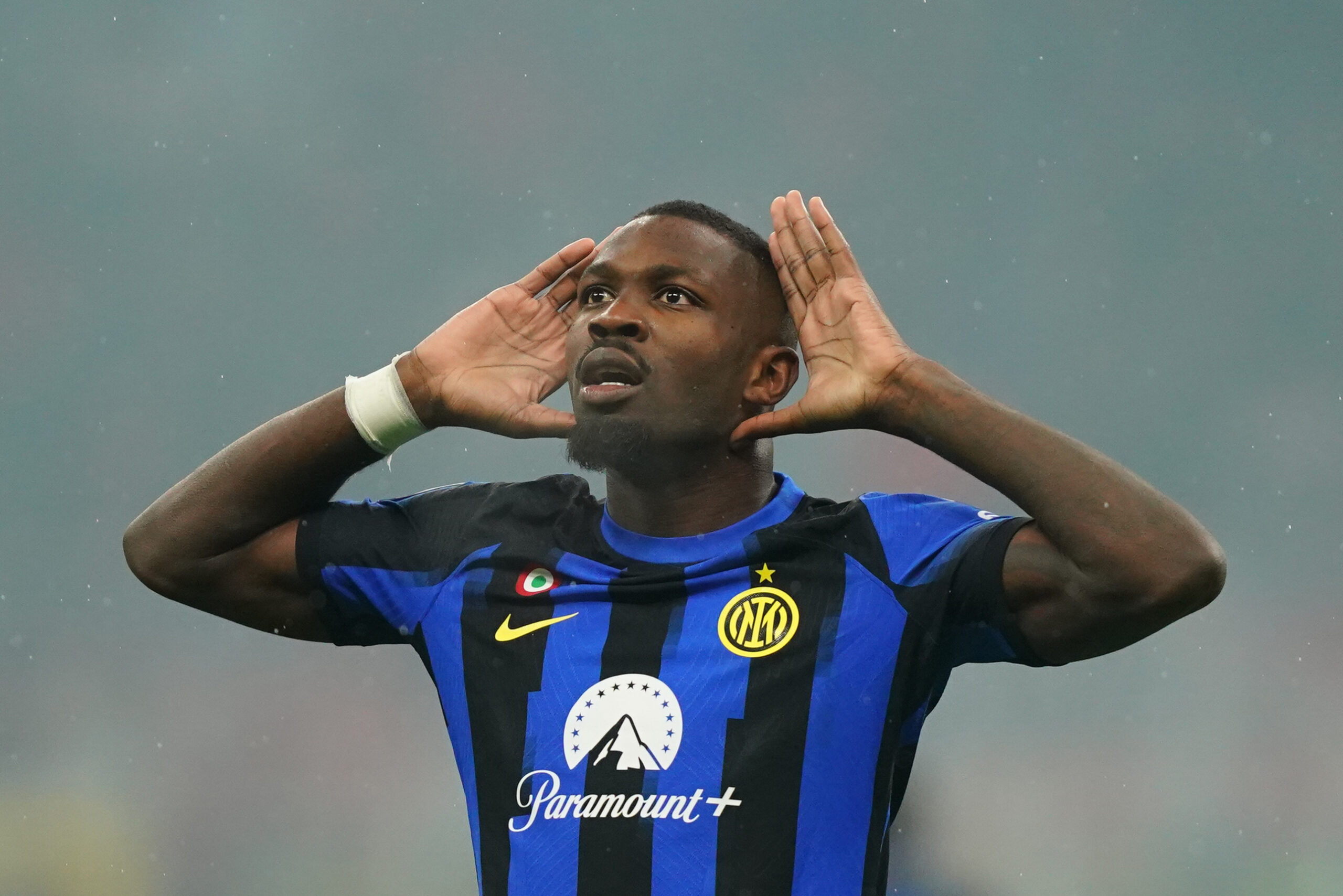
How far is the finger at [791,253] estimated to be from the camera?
11.0 ft

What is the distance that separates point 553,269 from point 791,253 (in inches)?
24.8

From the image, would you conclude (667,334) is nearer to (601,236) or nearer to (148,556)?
(148,556)

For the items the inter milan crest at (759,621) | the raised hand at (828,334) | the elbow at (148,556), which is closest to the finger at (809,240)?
the raised hand at (828,334)

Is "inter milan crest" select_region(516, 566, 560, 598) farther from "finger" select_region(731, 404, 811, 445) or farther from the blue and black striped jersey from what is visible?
"finger" select_region(731, 404, 811, 445)

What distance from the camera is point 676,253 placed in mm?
3402

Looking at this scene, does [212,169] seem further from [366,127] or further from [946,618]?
[946,618]

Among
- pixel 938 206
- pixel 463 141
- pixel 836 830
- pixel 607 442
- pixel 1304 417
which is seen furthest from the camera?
pixel 463 141

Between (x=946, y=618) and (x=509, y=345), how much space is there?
50.2 inches

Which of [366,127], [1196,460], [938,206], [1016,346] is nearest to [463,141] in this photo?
[366,127]

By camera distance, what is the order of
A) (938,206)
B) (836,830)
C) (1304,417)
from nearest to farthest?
(836,830) < (1304,417) < (938,206)

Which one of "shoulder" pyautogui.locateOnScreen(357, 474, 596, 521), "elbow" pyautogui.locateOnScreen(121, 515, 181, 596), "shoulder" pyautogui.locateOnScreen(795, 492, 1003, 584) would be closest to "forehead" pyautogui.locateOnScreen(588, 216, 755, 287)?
"shoulder" pyautogui.locateOnScreen(357, 474, 596, 521)

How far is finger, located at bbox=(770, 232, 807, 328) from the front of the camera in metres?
3.32

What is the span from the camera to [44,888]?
7324mm

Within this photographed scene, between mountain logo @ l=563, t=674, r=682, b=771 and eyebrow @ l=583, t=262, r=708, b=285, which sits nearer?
mountain logo @ l=563, t=674, r=682, b=771
